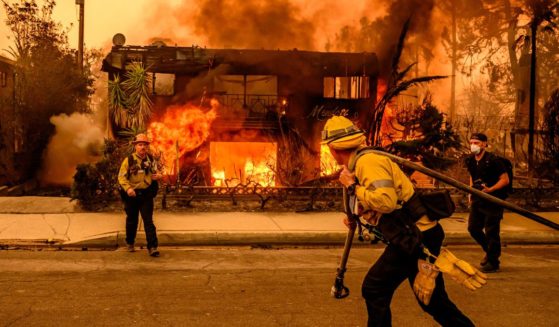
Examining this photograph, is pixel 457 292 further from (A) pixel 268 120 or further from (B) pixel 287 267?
(A) pixel 268 120

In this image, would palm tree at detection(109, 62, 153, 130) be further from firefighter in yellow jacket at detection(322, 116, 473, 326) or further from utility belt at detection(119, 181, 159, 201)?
firefighter in yellow jacket at detection(322, 116, 473, 326)

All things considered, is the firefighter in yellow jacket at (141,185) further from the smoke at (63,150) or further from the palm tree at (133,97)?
the smoke at (63,150)

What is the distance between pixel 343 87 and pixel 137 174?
11.6 meters

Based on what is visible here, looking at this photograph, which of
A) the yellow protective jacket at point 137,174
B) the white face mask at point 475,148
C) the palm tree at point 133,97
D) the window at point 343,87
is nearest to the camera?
the white face mask at point 475,148

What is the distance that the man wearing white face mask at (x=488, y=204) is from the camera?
706cm

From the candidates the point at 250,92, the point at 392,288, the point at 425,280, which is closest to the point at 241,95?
the point at 250,92

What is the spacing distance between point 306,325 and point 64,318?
210 centimetres

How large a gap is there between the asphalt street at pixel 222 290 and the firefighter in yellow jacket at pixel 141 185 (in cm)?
41

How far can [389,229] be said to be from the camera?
3.73 meters

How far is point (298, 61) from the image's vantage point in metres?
17.5

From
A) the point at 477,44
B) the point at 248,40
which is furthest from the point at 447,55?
the point at 248,40

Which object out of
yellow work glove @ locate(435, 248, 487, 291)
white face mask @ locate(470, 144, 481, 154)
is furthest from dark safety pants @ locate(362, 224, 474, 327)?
white face mask @ locate(470, 144, 481, 154)

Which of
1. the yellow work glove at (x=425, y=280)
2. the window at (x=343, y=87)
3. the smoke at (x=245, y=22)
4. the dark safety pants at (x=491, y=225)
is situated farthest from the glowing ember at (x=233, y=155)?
the yellow work glove at (x=425, y=280)

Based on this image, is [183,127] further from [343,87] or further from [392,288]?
[392,288]
